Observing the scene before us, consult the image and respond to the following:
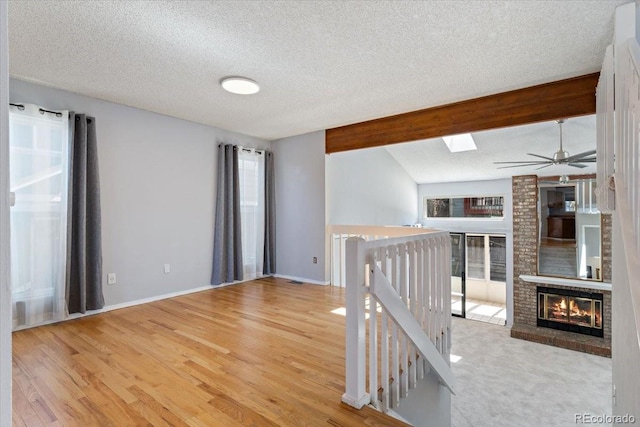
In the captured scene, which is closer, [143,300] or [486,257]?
[143,300]

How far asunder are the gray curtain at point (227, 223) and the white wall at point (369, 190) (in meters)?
1.42

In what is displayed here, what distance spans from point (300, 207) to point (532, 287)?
16.7 ft

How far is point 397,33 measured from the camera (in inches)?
90.0

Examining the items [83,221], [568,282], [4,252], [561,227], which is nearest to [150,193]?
[83,221]

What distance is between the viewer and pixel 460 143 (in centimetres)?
708

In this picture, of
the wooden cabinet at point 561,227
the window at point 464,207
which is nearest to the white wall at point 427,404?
the wooden cabinet at point 561,227

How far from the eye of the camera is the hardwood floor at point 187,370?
5.59 feet

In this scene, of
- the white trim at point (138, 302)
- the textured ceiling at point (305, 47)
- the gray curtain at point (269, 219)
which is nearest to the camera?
the textured ceiling at point (305, 47)

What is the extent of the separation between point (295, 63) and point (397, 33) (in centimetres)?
89

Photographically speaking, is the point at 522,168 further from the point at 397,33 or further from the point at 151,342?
the point at 151,342

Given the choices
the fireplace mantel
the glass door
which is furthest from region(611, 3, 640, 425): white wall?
the glass door

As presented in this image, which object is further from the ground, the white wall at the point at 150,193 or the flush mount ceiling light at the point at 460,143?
the flush mount ceiling light at the point at 460,143

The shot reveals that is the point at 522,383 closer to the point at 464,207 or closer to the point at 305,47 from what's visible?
the point at 305,47

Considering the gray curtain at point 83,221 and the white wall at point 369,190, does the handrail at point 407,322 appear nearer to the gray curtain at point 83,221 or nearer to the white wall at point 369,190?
the white wall at point 369,190
